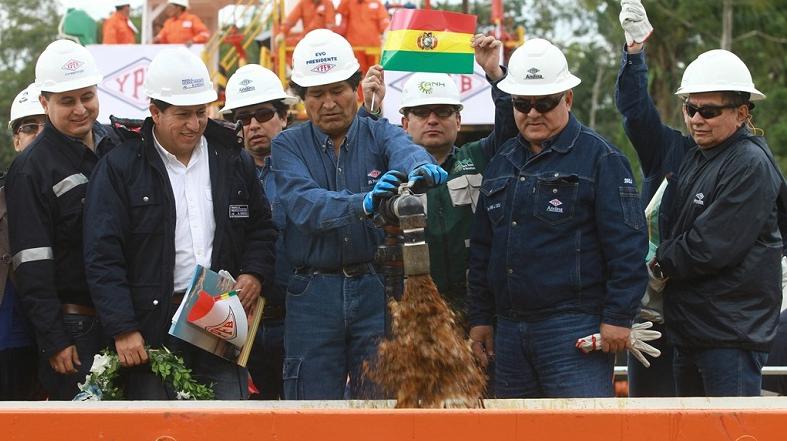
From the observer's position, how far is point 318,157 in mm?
5965

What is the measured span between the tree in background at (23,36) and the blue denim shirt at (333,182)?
48.3 m

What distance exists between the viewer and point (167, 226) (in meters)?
5.80

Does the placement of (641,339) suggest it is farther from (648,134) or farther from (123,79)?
(123,79)

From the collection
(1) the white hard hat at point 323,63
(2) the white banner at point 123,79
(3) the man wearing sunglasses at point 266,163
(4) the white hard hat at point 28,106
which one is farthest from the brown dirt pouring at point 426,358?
(2) the white banner at point 123,79

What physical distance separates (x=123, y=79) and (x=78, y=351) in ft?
33.8

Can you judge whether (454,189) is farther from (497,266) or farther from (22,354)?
(22,354)

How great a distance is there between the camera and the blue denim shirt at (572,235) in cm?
571

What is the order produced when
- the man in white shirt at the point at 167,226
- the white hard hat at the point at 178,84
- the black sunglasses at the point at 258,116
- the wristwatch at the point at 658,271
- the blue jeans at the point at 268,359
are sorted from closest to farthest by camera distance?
the man in white shirt at the point at 167,226, the white hard hat at the point at 178,84, the wristwatch at the point at 658,271, the blue jeans at the point at 268,359, the black sunglasses at the point at 258,116

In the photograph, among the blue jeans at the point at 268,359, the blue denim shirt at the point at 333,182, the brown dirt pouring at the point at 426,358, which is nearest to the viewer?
the brown dirt pouring at the point at 426,358

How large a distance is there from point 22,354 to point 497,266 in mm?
2625

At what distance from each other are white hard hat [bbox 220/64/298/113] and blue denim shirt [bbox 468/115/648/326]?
238cm

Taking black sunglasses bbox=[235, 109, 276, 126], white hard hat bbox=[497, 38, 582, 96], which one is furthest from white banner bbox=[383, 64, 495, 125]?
white hard hat bbox=[497, 38, 582, 96]

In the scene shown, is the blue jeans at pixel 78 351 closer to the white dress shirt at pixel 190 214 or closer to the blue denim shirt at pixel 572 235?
the white dress shirt at pixel 190 214

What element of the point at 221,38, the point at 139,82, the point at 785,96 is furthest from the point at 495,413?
the point at 785,96
